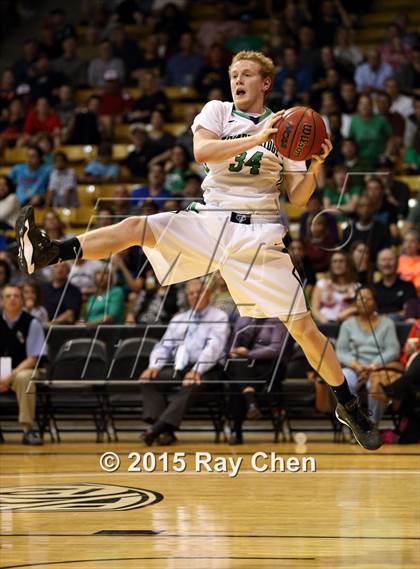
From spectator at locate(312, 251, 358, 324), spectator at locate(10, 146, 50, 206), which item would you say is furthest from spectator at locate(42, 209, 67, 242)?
spectator at locate(312, 251, 358, 324)

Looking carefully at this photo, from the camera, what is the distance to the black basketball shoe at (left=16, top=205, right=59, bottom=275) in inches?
235

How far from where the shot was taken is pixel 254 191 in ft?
20.4

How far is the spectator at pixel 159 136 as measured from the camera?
1464cm

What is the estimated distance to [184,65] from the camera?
54.7 feet

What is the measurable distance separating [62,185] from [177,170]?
1.63 m

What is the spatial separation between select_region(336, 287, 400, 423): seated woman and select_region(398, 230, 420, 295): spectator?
1.20 meters

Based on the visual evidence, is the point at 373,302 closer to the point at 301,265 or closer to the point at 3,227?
the point at 301,265

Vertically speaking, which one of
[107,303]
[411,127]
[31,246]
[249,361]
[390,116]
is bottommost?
[249,361]

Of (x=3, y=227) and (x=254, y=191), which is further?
(x=3, y=227)

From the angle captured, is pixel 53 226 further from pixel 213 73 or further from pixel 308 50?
pixel 308 50

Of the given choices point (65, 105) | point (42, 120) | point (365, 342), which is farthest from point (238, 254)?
point (65, 105)

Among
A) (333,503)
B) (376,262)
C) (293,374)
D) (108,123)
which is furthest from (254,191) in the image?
(108,123)

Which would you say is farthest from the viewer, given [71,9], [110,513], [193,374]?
[71,9]

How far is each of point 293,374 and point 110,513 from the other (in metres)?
4.30
